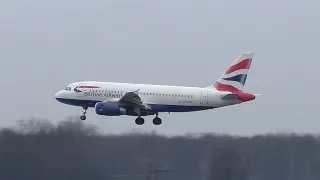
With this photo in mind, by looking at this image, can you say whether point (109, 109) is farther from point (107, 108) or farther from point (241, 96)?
point (241, 96)

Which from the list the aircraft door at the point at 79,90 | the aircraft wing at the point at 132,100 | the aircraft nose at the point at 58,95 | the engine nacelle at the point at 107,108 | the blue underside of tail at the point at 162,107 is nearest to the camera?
the engine nacelle at the point at 107,108

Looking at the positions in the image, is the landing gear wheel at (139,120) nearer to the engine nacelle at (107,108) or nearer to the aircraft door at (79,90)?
the engine nacelle at (107,108)

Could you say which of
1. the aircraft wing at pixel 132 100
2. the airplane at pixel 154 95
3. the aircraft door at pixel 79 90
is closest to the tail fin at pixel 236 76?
the airplane at pixel 154 95

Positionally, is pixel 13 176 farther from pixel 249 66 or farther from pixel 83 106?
pixel 249 66

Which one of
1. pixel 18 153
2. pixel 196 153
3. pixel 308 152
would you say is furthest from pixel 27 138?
pixel 308 152

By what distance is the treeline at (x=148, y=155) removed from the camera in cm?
9462

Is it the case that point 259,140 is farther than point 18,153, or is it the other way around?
point 259,140

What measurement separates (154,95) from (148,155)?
5.66 metres

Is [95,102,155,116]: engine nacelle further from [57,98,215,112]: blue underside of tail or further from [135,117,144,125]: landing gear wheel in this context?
[135,117,144,125]: landing gear wheel

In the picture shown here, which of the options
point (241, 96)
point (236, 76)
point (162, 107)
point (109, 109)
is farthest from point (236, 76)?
point (109, 109)

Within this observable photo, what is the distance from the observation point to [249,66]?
106 metres

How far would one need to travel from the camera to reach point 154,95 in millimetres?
105000

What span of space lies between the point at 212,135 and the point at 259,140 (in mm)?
4677

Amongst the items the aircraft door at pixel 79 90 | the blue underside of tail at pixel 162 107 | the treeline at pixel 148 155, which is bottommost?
the treeline at pixel 148 155
